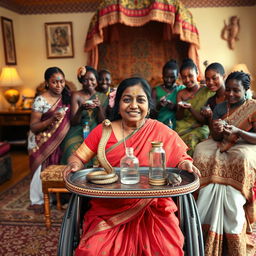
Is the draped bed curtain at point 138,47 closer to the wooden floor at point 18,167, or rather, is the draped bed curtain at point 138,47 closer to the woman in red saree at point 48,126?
the wooden floor at point 18,167

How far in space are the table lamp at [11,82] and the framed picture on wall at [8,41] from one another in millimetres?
496

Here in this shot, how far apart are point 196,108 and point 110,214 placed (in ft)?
7.06

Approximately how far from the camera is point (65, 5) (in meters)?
7.02

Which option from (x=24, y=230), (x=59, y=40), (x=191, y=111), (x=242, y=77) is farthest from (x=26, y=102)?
(x=242, y=77)

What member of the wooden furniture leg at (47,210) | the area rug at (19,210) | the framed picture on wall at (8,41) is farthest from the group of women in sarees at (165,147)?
the framed picture on wall at (8,41)

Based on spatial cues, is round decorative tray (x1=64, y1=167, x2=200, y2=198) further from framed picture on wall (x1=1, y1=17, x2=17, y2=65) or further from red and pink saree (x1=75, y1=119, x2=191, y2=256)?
framed picture on wall (x1=1, y1=17, x2=17, y2=65)

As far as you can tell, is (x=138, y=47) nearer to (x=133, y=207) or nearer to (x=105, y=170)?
(x=105, y=170)

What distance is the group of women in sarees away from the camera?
5.57ft

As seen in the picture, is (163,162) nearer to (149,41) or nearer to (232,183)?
(232,183)

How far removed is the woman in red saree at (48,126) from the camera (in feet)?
11.3

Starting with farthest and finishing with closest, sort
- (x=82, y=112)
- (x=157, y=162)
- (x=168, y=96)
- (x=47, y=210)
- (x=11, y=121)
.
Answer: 1. (x=11, y=121)
2. (x=168, y=96)
3. (x=82, y=112)
4. (x=47, y=210)
5. (x=157, y=162)

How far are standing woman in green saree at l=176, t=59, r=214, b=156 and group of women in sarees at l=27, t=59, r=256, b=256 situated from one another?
12mm

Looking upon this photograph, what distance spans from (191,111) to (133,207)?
6.56 ft

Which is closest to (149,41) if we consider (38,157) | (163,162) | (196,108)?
(196,108)
